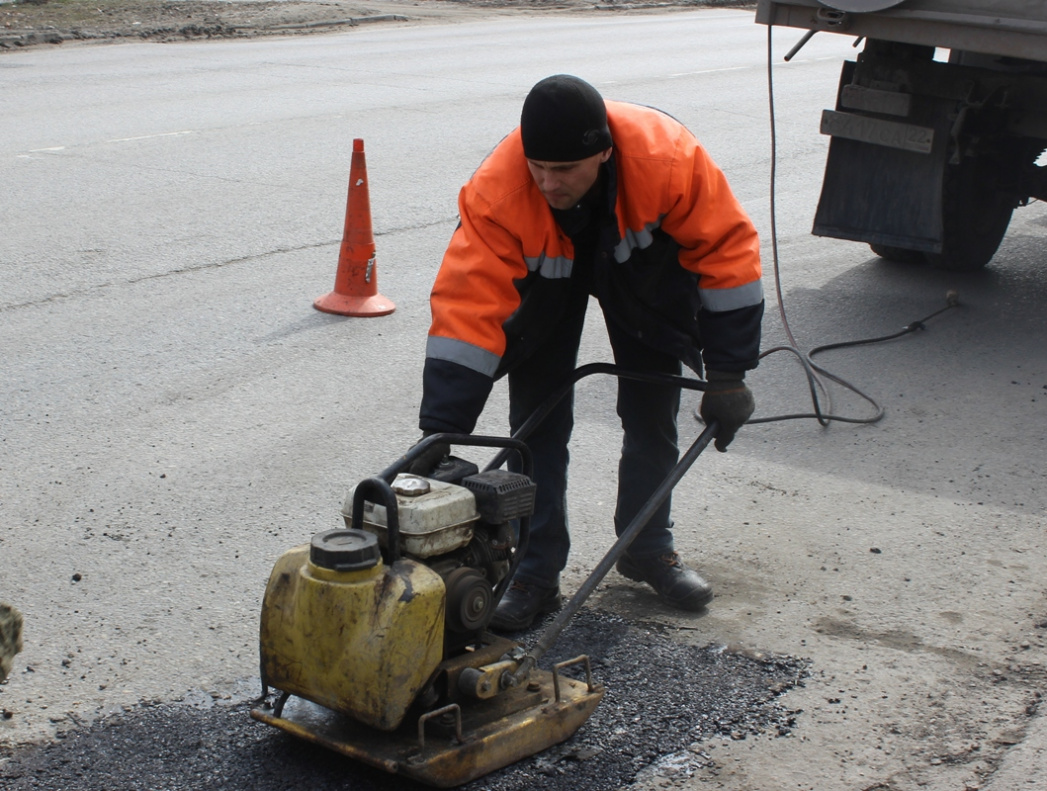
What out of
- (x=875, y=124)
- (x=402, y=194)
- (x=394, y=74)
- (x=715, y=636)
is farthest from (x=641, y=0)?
(x=715, y=636)

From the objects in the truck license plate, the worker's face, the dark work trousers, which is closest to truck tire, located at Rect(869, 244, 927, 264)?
the truck license plate

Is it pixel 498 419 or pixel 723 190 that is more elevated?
pixel 723 190

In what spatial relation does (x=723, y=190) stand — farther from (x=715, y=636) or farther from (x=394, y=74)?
(x=394, y=74)

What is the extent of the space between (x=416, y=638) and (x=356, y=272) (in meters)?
3.93

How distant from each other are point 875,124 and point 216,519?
398cm

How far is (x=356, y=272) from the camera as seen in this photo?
20.6 ft

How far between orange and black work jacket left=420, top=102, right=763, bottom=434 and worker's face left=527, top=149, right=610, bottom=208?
6cm

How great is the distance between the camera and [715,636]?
3.52m

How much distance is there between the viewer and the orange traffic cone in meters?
6.25

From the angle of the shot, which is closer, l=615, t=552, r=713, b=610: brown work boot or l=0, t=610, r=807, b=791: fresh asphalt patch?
l=0, t=610, r=807, b=791: fresh asphalt patch

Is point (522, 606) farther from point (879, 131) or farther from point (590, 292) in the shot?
point (879, 131)

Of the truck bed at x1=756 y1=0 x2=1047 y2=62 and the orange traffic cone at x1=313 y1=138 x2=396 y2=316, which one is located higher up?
the truck bed at x1=756 y1=0 x2=1047 y2=62

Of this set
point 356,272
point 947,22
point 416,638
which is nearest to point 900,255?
point 947,22

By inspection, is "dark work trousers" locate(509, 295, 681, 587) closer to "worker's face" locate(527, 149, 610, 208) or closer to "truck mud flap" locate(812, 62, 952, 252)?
"worker's face" locate(527, 149, 610, 208)
